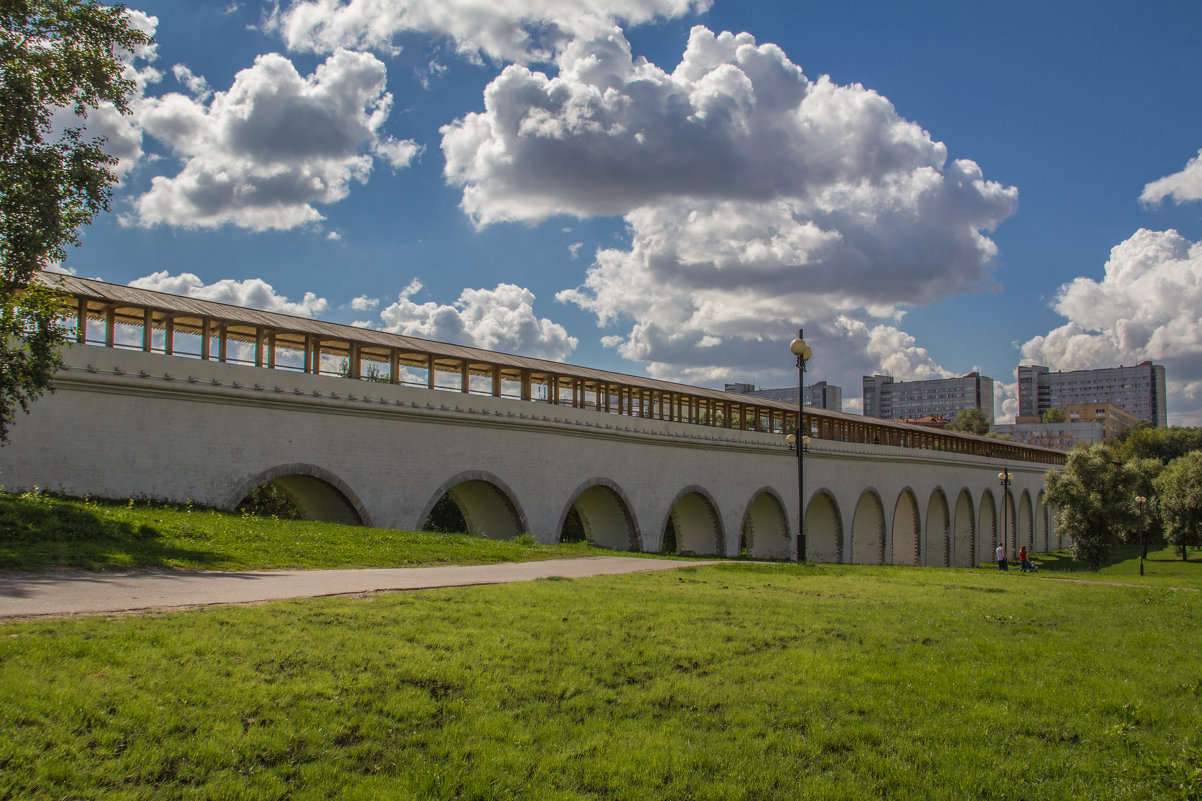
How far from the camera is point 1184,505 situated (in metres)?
47.7

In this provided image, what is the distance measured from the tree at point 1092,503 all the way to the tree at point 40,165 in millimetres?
43922

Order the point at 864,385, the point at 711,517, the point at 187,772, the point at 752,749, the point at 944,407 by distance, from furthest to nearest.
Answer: the point at 864,385 < the point at 944,407 < the point at 711,517 < the point at 752,749 < the point at 187,772

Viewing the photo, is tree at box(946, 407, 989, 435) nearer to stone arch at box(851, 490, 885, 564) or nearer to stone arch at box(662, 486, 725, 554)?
stone arch at box(851, 490, 885, 564)

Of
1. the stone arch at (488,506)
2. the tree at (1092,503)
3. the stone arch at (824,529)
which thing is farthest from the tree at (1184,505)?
the stone arch at (488,506)

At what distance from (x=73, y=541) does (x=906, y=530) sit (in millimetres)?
48593

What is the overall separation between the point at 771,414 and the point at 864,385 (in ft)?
546

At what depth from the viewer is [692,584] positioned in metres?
12.9

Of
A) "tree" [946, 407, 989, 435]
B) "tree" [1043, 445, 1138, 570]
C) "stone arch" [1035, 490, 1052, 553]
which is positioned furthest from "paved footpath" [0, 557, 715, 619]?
"tree" [946, 407, 989, 435]

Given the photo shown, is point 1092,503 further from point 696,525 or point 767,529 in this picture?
point 696,525

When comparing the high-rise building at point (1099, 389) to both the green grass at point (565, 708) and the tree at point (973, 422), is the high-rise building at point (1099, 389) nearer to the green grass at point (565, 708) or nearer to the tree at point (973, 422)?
the tree at point (973, 422)

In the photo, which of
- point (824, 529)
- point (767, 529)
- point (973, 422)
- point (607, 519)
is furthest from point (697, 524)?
point (973, 422)

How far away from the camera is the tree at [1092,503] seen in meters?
40.7

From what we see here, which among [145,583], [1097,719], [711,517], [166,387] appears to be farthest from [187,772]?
[711,517]

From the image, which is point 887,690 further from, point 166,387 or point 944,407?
point 944,407
